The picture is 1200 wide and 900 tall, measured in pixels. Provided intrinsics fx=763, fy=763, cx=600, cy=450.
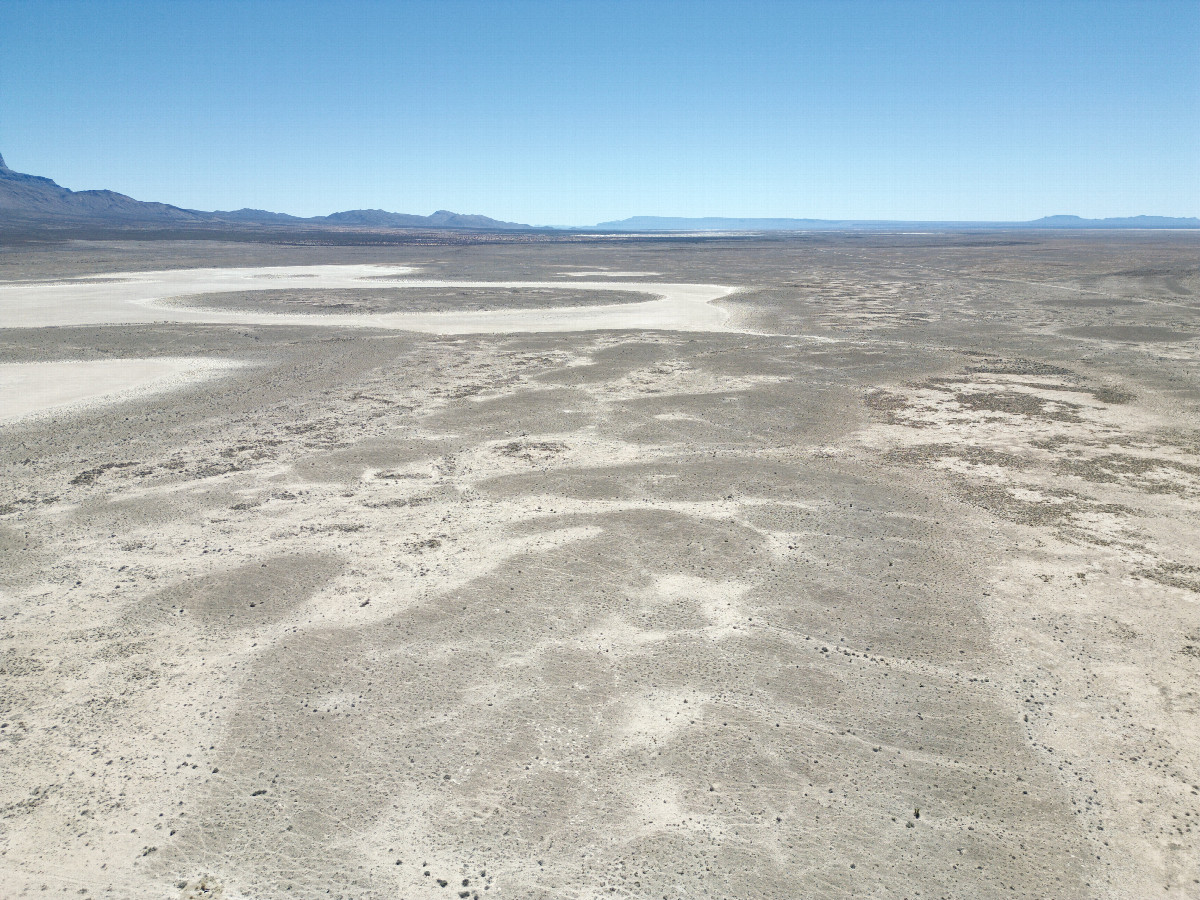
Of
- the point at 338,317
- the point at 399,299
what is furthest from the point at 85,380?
the point at 399,299

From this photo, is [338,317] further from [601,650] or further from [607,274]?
[607,274]

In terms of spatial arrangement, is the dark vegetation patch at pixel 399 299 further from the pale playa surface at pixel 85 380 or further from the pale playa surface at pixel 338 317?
the pale playa surface at pixel 85 380

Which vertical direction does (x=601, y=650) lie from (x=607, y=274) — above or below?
below

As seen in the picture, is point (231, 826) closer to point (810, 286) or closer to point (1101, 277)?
point (810, 286)

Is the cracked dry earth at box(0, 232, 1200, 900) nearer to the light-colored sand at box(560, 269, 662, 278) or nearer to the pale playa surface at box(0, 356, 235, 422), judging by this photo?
the pale playa surface at box(0, 356, 235, 422)

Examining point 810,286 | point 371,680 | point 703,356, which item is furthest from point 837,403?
point 810,286

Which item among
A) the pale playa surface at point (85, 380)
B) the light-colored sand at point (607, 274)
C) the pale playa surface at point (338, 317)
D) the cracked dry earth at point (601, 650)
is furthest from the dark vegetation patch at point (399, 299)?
the cracked dry earth at point (601, 650)

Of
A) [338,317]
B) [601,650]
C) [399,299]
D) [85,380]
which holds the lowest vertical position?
[601,650]
